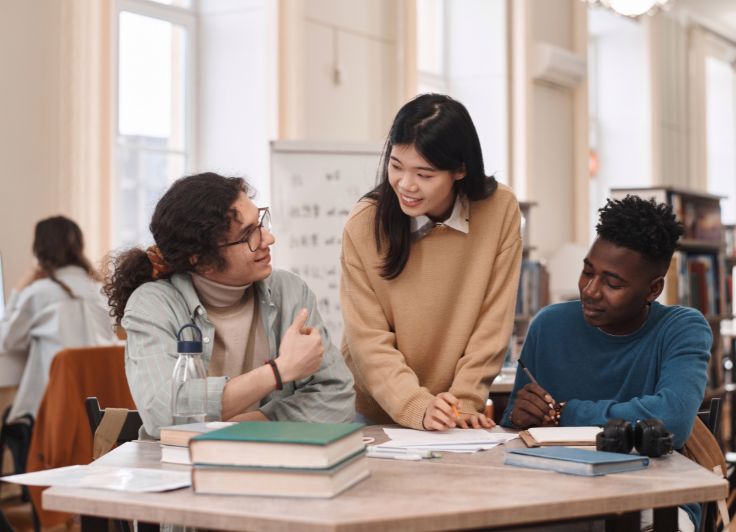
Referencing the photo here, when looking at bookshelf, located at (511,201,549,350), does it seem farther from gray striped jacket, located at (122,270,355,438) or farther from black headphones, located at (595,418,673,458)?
black headphones, located at (595,418,673,458)

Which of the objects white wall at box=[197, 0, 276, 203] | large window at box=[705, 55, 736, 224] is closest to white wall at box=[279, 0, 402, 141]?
white wall at box=[197, 0, 276, 203]

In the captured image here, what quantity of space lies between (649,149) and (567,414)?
8.71 metres

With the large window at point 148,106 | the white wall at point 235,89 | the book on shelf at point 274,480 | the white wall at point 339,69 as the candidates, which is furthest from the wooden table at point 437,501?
the white wall at point 339,69

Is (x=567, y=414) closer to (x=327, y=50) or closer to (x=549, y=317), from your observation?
(x=549, y=317)

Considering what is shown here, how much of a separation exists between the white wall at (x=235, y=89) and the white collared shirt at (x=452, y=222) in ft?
11.1

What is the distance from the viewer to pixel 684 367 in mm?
1987

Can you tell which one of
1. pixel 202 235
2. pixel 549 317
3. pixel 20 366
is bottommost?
pixel 20 366

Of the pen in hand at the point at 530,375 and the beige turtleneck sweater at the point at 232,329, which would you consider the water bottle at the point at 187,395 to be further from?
the pen in hand at the point at 530,375

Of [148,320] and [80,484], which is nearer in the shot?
[80,484]

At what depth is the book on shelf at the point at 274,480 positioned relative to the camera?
136 cm

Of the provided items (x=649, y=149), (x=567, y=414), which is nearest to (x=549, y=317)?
(x=567, y=414)

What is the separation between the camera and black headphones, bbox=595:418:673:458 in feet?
5.60

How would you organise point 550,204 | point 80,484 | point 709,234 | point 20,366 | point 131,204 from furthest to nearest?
point 550,204 → point 709,234 → point 131,204 → point 20,366 → point 80,484

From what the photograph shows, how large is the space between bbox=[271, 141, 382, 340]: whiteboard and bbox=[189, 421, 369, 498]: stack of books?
3331 mm
